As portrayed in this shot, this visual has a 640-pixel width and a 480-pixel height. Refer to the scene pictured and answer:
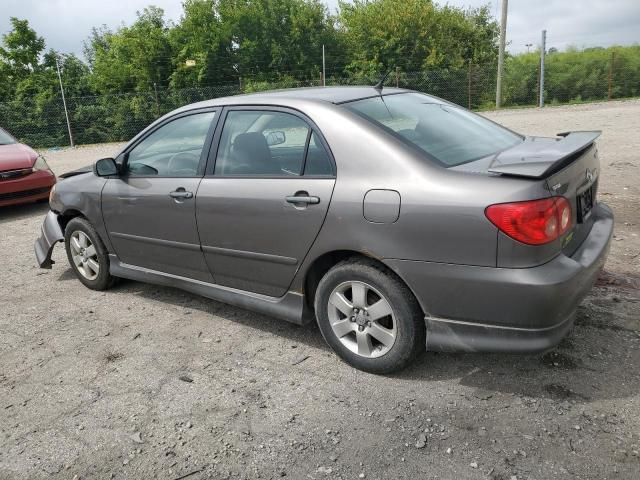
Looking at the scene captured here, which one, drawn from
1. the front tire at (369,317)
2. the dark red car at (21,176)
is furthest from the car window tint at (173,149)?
the dark red car at (21,176)

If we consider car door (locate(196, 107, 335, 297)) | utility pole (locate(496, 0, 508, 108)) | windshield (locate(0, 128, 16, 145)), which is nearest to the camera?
car door (locate(196, 107, 335, 297))

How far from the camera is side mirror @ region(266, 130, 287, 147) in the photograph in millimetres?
3459

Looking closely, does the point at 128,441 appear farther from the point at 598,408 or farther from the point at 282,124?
the point at 598,408

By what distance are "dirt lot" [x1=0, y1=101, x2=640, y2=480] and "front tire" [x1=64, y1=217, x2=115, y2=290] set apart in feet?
1.70

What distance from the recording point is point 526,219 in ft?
8.36

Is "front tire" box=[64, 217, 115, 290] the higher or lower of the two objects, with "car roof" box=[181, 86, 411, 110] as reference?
lower

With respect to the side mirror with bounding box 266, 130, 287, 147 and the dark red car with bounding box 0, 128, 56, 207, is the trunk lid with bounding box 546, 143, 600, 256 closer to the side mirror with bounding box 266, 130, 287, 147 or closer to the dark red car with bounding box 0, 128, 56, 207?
the side mirror with bounding box 266, 130, 287, 147

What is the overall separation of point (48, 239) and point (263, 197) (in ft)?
9.11

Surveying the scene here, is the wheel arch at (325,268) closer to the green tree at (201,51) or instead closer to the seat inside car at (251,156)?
the seat inside car at (251,156)

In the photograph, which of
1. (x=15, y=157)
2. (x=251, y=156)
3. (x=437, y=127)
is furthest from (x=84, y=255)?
(x=15, y=157)

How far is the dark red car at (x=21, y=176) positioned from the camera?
26.6 feet

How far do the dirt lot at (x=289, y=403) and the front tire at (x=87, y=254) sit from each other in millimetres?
519

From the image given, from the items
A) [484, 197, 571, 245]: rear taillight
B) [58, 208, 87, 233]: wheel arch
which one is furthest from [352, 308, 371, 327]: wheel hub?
[58, 208, 87, 233]: wheel arch

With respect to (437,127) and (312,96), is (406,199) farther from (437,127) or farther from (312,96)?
(312,96)
